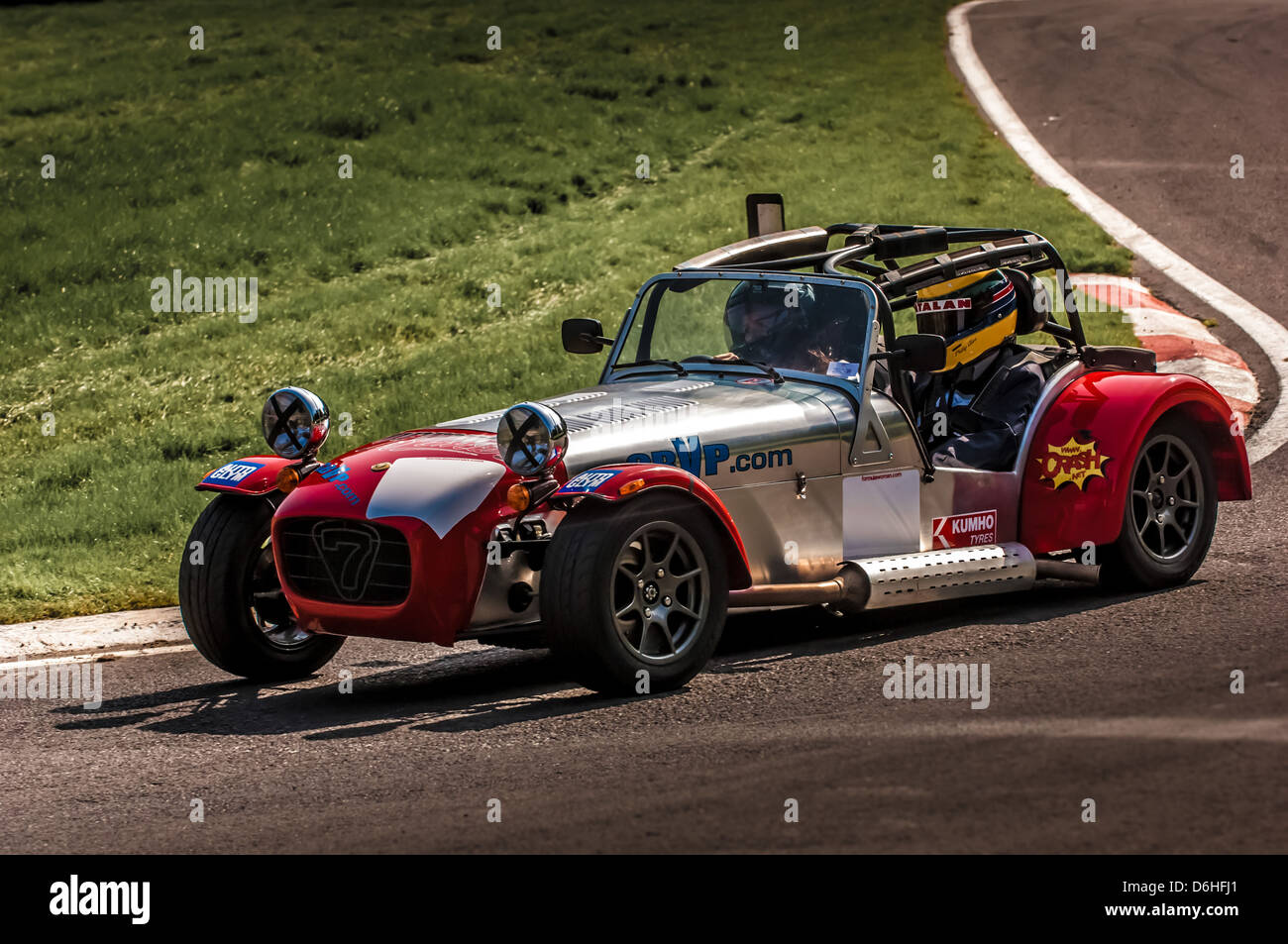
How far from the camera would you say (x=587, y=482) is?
6.97 metres

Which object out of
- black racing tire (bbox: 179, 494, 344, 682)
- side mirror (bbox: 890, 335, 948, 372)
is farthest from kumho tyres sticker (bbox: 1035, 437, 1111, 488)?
black racing tire (bbox: 179, 494, 344, 682)

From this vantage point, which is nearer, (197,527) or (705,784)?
(705,784)

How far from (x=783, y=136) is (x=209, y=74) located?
953cm

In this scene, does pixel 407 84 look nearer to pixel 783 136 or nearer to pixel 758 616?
pixel 783 136

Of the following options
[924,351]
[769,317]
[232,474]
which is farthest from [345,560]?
[924,351]

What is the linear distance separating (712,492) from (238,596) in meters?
2.26

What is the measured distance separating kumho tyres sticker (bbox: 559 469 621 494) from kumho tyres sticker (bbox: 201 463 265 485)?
6.01 feet

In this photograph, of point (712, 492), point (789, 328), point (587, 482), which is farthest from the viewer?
point (789, 328)

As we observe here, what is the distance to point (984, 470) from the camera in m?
8.60

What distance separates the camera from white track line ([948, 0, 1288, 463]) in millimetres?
12898

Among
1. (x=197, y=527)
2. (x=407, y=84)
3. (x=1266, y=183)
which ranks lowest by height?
(x=197, y=527)

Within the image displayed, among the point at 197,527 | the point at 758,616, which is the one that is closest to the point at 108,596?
the point at 197,527

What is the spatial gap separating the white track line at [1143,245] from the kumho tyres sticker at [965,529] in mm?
3933

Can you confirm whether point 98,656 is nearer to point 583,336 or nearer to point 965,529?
point 583,336
